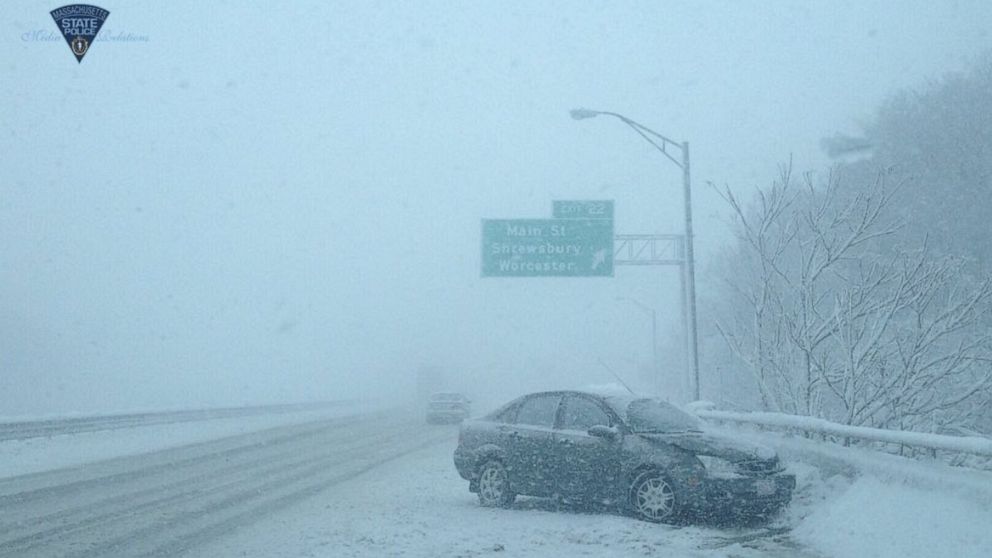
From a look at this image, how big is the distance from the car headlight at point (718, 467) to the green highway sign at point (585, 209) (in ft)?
65.3

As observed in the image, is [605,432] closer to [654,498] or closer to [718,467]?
[654,498]

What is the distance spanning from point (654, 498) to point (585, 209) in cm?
2008

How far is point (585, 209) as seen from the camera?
98.8 ft

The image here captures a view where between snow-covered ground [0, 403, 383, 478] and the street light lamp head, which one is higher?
the street light lamp head

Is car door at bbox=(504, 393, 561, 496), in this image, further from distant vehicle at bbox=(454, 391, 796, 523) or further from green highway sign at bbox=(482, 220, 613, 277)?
green highway sign at bbox=(482, 220, 613, 277)

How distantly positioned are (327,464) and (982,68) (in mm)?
34589

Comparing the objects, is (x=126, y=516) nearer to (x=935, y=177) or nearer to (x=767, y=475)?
(x=767, y=475)

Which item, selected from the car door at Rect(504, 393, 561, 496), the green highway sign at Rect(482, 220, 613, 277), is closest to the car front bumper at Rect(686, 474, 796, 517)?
the car door at Rect(504, 393, 561, 496)

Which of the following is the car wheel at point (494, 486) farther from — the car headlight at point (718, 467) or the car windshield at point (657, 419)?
the car headlight at point (718, 467)

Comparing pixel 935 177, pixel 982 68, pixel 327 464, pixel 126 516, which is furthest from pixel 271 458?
pixel 982 68

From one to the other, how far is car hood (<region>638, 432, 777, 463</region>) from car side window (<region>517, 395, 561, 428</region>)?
1589mm

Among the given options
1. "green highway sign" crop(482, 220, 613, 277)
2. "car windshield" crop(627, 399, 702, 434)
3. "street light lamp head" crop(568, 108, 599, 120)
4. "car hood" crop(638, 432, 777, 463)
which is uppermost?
"street light lamp head" crop(568, 108, 599, 120)

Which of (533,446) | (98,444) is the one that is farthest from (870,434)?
(98,444)
